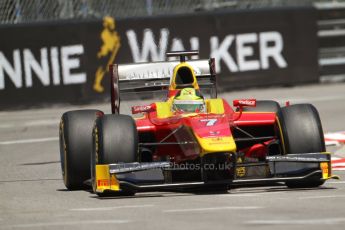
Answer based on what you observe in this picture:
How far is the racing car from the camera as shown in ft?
30.6

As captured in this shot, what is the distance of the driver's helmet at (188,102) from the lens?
10445 mm

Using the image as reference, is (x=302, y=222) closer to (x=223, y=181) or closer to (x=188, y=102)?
(x=223, y=181)

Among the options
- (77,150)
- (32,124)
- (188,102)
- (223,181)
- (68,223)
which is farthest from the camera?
(32,124)

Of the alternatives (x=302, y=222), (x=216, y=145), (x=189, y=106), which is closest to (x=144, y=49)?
(x=189, y=106)

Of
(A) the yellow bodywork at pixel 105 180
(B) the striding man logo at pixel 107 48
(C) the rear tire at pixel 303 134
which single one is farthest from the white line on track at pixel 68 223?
(B) the striding man logo at pixel 107 48

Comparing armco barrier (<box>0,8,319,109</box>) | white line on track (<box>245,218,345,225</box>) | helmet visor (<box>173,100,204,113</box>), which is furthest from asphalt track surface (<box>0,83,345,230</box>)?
armco barrier (<box>0,8,319,109</box>)

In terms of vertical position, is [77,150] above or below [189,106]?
below

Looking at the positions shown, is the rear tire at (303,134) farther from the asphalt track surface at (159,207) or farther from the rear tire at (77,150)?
the rear tire at (77,150)

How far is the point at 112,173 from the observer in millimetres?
9336

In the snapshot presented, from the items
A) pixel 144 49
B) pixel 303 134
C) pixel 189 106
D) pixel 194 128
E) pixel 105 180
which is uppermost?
pixel 144 49

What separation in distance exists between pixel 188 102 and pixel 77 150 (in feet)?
4.08

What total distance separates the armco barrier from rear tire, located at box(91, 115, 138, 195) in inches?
404

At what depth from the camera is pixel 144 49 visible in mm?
20297

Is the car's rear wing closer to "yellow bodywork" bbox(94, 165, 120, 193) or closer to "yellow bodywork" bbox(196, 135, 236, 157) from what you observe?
"yellow bodywork" bbox(94, 165, 120, 193)
